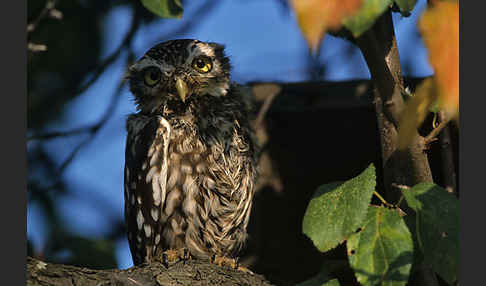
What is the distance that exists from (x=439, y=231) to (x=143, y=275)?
3.33 feet

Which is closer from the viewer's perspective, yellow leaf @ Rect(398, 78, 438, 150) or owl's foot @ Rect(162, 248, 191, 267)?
yellow leaf @ Rect(398, 78, 438, 150)

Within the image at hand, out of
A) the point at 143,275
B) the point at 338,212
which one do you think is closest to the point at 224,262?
the point at 143,275

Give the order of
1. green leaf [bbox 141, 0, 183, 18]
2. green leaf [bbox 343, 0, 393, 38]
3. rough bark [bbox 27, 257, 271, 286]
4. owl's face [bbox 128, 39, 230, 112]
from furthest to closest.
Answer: owl's face [bbox 128, 39, 230, 112] → rough bark [bbox 27, 257, 271, 286] → green leaf [bbox 141, 0, 183, 18] → green leaf [bbox 343, 0, 393, 38]

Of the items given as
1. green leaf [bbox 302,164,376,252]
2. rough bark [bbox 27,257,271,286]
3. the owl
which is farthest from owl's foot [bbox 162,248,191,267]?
green leaf [bbox 302,164,376,252]

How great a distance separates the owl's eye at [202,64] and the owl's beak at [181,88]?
15 cm

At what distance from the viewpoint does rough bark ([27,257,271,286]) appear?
5.58ft

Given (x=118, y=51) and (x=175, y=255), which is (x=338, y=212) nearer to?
(x=175, y=255)

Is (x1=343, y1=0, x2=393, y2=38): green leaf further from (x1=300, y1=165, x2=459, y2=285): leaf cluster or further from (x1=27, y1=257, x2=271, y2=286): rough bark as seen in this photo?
(x1=27, y1=257, x2=271, y2=286): rough bark

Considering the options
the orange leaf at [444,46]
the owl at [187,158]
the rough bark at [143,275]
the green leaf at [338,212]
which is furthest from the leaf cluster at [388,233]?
the owl at [187,158]

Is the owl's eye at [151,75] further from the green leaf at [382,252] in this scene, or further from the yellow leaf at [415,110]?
the yellow leaf at [415,110]

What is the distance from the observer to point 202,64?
2.77 m

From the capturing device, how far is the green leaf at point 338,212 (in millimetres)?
1534

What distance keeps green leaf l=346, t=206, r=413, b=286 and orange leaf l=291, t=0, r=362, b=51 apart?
0.70 metres

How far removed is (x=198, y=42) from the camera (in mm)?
2865
